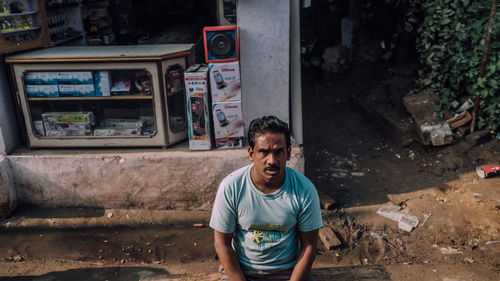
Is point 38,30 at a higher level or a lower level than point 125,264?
higher

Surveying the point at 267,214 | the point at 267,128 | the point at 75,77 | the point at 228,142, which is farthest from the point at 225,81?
the point at 267,214

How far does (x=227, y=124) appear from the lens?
514cm

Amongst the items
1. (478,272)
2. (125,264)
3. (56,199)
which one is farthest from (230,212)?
(56,199)

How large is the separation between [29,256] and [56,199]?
88 cm

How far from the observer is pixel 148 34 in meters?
9.37

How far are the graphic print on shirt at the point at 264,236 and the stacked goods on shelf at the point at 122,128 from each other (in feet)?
9.92

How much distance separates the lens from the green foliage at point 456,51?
5.77 m

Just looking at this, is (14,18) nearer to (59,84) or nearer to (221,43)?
(59,84)

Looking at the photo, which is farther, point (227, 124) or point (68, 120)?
point (68, 120)

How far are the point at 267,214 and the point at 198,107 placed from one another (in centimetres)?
267

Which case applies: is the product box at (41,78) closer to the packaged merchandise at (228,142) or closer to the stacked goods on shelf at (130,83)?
the stacked goods on shelf at (130,83)

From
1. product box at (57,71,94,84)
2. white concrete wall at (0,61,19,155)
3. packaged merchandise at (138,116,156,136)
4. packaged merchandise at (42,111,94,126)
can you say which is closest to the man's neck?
packaged merchandise at (138,116,156,136)

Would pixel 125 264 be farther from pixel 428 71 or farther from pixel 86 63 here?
pixel 428 71

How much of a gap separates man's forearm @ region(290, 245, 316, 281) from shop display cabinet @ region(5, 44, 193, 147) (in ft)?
9.56
